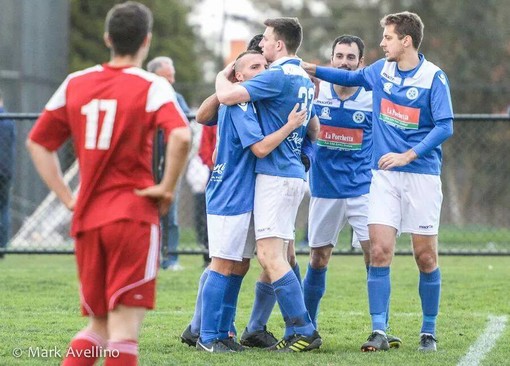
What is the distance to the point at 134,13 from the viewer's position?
520 cm

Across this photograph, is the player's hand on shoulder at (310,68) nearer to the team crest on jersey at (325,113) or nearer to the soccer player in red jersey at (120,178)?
the team crest on jersey at (325,113)

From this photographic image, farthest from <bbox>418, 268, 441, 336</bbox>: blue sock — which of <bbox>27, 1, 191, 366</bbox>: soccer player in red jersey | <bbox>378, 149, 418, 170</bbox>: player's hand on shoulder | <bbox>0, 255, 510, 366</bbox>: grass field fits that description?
<bbox>27, 1, 191, 366</bbox>: soccer player in red jersey

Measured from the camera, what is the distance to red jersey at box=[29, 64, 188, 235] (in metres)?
5.16

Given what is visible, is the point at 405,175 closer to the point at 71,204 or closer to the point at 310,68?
the point at 310,68

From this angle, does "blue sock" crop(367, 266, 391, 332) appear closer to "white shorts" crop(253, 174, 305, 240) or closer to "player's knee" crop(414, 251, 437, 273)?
"player's knee" crop(414, 251, 437, 273)

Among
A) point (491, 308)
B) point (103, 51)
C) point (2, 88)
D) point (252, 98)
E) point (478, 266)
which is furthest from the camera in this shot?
point (103, 51)

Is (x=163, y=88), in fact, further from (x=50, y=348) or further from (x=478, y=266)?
(x=478, y=266)

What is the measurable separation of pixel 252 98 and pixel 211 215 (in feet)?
2.66

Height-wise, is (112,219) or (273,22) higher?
(273,22)

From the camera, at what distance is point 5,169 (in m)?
14.2

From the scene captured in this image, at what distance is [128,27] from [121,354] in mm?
1453

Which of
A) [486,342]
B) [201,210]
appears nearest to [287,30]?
[486,342]

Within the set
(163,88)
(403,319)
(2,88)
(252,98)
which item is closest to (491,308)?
(403,319)

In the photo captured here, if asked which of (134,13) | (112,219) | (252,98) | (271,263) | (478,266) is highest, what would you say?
(134,13)
